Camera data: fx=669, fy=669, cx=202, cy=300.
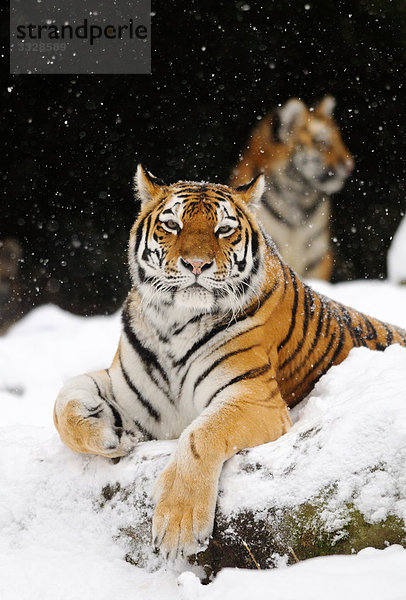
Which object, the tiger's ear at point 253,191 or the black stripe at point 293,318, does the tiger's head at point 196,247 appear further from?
the black stripe at point 293,318

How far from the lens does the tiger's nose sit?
1.95 metres

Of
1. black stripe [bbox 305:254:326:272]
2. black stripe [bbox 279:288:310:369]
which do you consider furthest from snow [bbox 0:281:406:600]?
black stripe [bbox 305:254:326:272]

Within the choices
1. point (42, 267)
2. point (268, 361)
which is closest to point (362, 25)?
point (42, 267)

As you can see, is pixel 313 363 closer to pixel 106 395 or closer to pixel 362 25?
pixel 106 395

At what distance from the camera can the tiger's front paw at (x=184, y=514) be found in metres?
1.52

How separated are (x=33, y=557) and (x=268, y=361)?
34.4 inches

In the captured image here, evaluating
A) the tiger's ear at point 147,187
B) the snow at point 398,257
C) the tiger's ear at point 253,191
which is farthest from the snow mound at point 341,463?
the snow at point 398,257

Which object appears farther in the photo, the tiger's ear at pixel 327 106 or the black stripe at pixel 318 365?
the tiger's ear at pixel 327 106

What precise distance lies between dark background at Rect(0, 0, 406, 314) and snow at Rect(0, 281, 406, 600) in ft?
11.8

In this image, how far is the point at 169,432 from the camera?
215cm

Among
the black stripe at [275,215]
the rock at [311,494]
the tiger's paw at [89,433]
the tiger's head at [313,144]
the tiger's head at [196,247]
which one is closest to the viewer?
the rock at [311,494]

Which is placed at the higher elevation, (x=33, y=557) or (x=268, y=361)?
(x=268, y=361)

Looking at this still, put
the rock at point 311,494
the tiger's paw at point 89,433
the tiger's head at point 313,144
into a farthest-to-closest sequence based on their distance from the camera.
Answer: the tiger's head at point 313,144 < the tiger's paw at point 89,433 < the rock at point 311,494

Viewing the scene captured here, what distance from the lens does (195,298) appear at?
6.60ft
